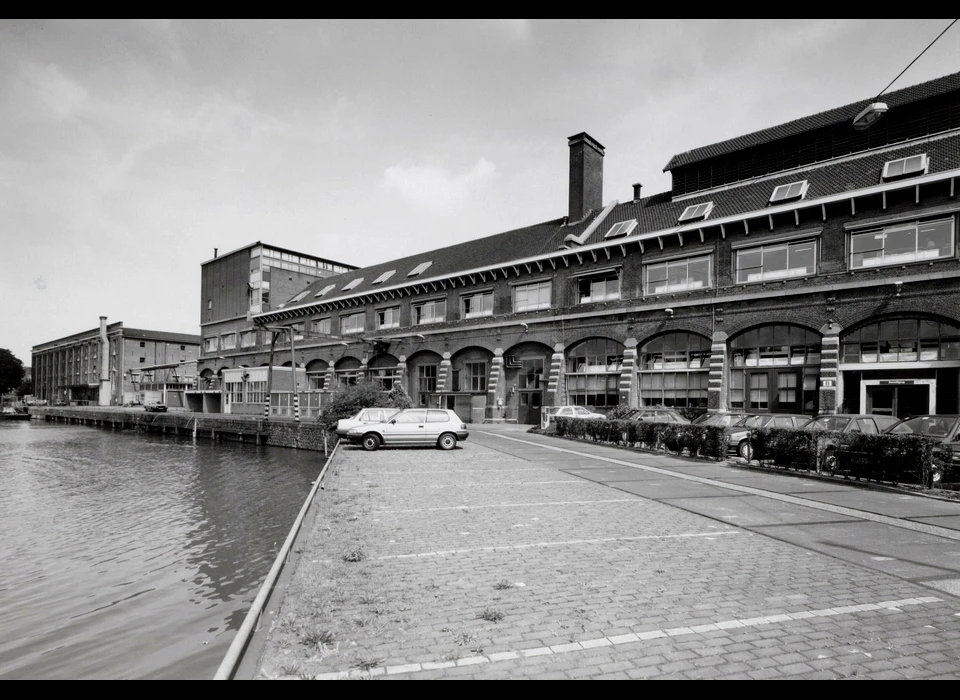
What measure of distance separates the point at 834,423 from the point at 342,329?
130ft

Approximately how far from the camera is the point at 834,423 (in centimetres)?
1616

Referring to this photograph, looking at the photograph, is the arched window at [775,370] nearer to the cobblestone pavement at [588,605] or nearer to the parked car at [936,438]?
the parked car at [936,438]

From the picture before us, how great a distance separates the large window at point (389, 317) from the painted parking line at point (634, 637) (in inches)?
1569

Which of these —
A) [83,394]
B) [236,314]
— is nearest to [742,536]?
[236,314]

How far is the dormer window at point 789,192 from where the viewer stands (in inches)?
981

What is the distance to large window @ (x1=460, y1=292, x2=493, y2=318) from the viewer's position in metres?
37.2

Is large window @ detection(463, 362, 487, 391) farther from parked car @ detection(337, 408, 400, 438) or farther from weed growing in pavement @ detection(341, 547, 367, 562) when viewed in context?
weed growing in pavement @ detection(341, 547, 367, 562)

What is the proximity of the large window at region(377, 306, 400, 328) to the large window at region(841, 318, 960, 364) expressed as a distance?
99.0 feet

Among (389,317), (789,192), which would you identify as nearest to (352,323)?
(389,317)

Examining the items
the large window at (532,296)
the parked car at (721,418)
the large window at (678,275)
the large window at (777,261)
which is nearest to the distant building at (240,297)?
the large window at (532,296)

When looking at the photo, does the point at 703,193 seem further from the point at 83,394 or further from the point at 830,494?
the point at 83,394

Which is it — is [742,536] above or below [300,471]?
above

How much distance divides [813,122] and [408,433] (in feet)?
84.1

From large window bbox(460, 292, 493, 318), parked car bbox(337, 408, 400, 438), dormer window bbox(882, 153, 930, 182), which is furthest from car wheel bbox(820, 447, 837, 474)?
large window bbox(460, 292, 493, 318)
